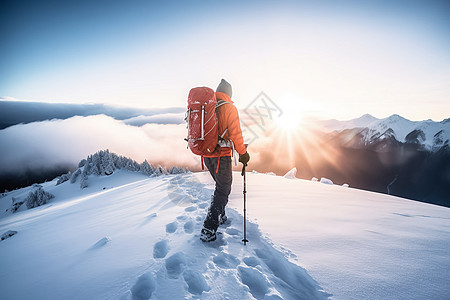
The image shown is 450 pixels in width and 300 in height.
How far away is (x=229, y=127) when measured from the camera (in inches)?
143

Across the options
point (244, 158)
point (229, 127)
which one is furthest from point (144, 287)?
point (229, 127)

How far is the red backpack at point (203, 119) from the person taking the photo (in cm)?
350

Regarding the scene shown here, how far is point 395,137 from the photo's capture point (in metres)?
155

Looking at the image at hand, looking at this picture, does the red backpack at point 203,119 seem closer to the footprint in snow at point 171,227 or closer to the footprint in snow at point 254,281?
the footprint in snow at point 171,227

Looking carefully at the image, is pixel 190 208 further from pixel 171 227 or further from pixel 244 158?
pixel 244 158

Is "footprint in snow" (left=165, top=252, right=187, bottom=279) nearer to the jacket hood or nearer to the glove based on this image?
the glove

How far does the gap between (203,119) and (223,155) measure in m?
0.86

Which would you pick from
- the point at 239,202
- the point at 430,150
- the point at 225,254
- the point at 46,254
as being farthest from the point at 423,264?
the point at 430,150

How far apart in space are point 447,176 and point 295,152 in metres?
107

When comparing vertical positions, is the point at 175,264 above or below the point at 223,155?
below

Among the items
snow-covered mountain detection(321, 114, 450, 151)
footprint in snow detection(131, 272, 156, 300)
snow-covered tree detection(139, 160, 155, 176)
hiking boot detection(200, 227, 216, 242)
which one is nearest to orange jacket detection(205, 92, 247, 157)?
hiking boot detection(200, 227, 216, 242)

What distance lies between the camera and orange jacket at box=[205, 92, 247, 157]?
3.63m

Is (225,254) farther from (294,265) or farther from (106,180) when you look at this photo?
(106,180)

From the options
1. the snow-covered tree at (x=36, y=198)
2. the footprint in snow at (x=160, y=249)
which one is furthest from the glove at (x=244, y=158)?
the snow-covered tree at (x=36, y=198)
